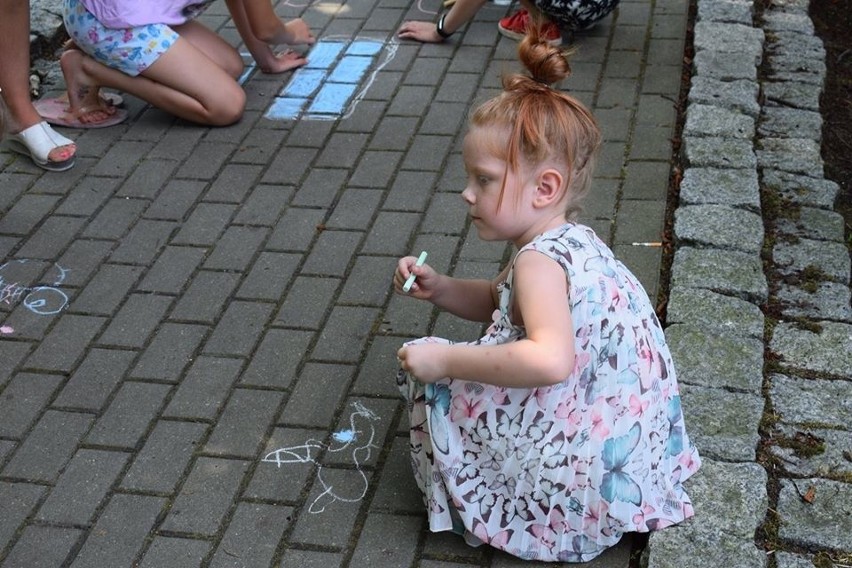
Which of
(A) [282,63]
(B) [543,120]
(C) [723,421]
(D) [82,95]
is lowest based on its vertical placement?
(A) [282,63]

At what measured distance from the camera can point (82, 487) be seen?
2.86 meters

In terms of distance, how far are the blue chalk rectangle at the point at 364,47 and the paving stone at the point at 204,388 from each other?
230 centimetres

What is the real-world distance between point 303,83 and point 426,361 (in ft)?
9.27

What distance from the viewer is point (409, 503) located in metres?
2.76

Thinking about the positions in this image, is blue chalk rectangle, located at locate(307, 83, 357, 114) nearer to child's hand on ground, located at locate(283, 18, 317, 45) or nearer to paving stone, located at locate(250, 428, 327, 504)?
child's hand on ground, located at locate(283, 18, 317, 45)

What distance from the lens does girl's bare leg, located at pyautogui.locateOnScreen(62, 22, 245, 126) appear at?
4.57m

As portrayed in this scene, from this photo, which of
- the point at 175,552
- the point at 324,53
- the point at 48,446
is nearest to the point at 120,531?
the point at 175,552

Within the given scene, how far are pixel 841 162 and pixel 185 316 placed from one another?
2665 millimetres

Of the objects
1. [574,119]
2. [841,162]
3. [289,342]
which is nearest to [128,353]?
[289,342]

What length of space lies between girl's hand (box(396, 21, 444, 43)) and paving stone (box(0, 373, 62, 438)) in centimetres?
264

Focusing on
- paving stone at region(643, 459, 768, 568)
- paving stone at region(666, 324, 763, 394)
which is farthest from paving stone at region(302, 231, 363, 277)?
paving stone at region(643, 459, 768, 568)

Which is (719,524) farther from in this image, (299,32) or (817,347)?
(299,32)

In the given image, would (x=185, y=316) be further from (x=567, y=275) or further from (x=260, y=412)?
(x=567, y=275)

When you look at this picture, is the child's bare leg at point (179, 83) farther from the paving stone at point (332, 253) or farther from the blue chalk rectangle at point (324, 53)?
the paving stone at point (332, 253)
